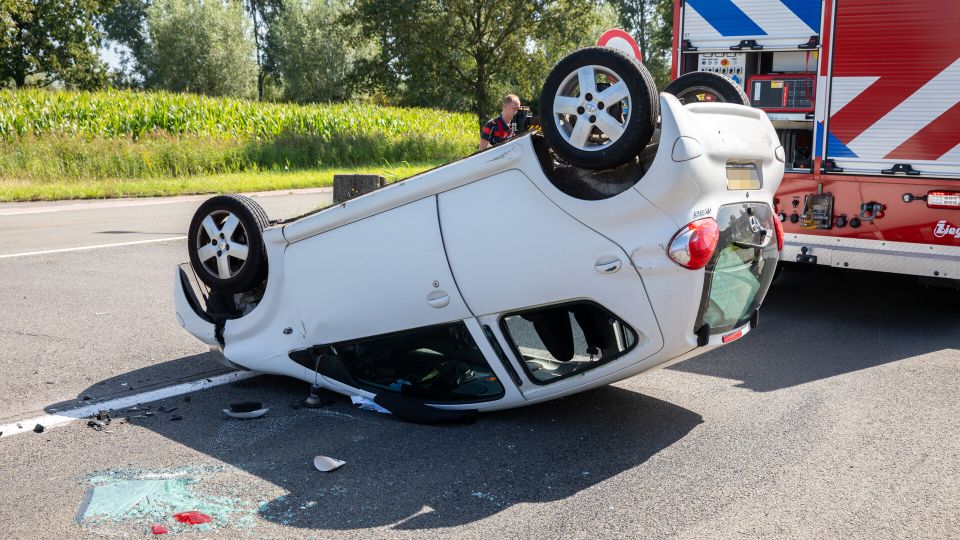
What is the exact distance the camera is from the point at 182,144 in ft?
76.6

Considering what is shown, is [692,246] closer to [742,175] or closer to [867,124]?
[742,175]

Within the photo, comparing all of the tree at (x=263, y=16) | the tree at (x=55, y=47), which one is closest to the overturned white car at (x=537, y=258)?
the tree at (x=55, y=47)

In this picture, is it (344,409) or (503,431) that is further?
(344,409)

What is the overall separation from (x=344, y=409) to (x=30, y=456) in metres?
1.61

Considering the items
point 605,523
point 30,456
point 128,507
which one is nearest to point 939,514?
point 605,523

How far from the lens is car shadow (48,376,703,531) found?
3.80m

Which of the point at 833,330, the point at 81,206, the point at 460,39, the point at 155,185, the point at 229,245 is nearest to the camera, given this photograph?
the point at 229,245

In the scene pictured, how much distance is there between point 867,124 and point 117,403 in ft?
20.2

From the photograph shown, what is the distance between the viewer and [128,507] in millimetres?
3717

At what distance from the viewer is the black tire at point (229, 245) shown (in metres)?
5.23

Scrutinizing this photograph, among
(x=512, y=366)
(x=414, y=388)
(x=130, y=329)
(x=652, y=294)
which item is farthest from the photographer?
(x=130, y=329)

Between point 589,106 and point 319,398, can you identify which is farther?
point 319,398

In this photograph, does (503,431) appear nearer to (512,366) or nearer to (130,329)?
(512,366)

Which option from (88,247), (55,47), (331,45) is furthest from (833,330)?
(331,45)
